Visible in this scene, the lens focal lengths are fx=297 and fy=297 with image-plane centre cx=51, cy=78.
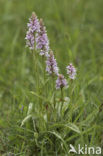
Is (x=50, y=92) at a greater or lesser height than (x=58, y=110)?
greater

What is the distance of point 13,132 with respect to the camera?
9.37 feet

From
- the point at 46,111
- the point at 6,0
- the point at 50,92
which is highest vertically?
the point at 6,0

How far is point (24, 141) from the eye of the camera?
2.74m

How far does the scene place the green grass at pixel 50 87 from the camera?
2.71 metres

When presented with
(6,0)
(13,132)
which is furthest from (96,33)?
(13,132)

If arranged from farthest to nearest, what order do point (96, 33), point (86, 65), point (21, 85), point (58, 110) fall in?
point (96, 33) < point (86, 65) < point (21, 85) < point (58, 110)

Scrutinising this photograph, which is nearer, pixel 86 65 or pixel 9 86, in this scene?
pixel 9 86

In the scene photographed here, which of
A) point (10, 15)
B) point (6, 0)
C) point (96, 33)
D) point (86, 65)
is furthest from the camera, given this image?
point (6, 0)

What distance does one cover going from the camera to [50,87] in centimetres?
312

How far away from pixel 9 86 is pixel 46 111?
4.73 feet

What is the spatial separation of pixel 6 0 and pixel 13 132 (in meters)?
4.07

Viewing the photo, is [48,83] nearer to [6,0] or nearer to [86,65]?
[86,65]

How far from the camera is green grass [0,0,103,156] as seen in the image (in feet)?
8.91

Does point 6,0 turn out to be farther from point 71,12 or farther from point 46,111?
point 46,111
